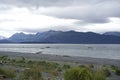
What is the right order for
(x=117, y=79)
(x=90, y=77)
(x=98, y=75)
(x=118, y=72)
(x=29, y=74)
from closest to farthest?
(x=90, y=77) < (x=98, y=75) < (x=29, y=74) < (x=117, y=79) < (x=118, y=72)

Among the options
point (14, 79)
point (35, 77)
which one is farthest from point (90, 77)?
point (14, 79)

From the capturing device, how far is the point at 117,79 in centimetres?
1948

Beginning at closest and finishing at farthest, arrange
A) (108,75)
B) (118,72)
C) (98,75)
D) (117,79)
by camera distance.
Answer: (98,75)
(117,79)
(108,75)
(118,72)

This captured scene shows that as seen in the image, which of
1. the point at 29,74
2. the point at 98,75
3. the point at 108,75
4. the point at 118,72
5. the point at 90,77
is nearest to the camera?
the point at 90,77

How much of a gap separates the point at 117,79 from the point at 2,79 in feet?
27.7

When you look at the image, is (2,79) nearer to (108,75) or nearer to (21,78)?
(21,78)

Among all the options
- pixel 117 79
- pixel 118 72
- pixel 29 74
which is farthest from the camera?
pixel 118 72

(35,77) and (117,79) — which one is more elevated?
(35,77)

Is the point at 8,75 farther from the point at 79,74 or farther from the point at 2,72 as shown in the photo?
the point at 79,74

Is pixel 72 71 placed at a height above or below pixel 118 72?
above

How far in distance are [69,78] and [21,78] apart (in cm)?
331

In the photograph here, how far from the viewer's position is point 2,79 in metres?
14.2

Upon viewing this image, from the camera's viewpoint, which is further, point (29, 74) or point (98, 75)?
point (29, 74)

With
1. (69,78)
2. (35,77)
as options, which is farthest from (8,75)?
(69,78)
